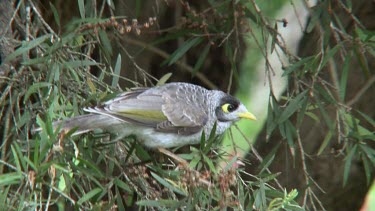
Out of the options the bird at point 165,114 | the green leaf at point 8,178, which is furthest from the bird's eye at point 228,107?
the green leaf at point 8,178

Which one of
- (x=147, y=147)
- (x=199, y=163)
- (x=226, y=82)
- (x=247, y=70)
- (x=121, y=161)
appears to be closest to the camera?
(x=199, y=163)

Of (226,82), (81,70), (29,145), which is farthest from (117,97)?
(226,82)

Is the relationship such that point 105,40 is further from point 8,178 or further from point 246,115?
point 8,178

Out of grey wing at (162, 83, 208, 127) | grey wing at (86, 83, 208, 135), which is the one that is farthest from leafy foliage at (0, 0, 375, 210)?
grey wing at (162, 83, 208, 127)

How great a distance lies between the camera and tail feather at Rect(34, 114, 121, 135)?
12.1 ft

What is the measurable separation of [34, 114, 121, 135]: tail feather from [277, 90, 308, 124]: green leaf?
927mm

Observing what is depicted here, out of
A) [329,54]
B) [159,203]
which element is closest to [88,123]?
[159,203]

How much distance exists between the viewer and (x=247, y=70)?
7.32 m

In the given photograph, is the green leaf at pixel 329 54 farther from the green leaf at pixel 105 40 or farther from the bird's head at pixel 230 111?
the green leaf at pixel 105 40

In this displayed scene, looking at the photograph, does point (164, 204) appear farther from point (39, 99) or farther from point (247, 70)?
point (247, 70)

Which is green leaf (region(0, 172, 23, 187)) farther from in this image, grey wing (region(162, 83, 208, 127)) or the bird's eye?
the bird's eye

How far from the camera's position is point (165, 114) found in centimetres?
455

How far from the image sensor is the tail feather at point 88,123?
12.1ft

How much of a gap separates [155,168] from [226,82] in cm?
292
